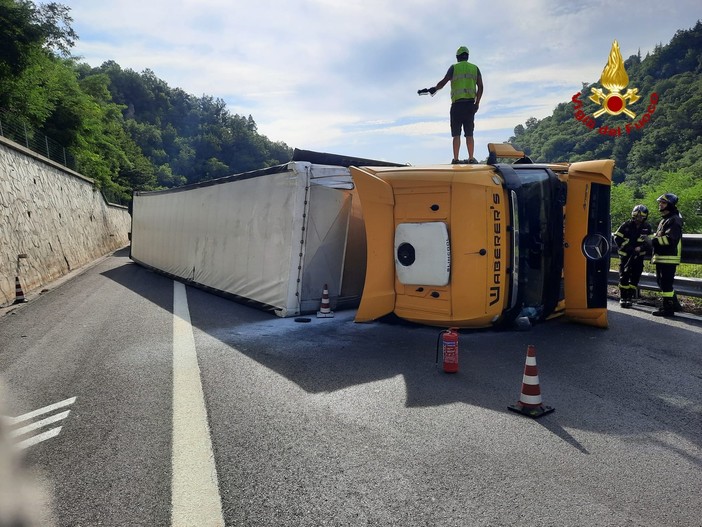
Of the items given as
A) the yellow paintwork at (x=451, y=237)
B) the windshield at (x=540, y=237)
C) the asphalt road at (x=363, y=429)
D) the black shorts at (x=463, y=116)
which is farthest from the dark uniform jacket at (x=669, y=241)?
the black shorts at (x=463, y=116)

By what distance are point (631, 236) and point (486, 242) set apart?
3818mm

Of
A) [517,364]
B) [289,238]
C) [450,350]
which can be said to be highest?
[289,238]

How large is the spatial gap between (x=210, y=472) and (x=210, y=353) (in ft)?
8.88

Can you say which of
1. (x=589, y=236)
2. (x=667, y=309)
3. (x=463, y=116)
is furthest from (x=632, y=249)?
(x=463, y=116)

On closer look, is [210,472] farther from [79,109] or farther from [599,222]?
[79,109]

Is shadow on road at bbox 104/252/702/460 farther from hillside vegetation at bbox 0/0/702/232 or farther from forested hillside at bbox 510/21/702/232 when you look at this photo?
forested hillside at bbox 510/21/702/232

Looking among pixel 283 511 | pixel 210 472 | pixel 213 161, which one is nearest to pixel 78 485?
pixel 210 472

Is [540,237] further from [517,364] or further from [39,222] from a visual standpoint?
[39,222]

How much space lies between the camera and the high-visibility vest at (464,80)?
7.52 meters

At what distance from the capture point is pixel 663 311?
20.9ft

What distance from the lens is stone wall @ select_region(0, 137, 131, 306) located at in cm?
1064

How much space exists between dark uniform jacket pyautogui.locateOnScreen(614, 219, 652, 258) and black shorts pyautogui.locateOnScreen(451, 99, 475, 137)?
309 cm

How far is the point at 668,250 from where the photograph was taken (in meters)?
6.47

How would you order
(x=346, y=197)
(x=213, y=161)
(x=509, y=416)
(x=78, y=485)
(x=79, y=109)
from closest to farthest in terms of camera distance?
(x=78, y=485) < (x=509, y=416) < (x=346, y=197) < (x=79, y=109) < (x=213, y=161)
